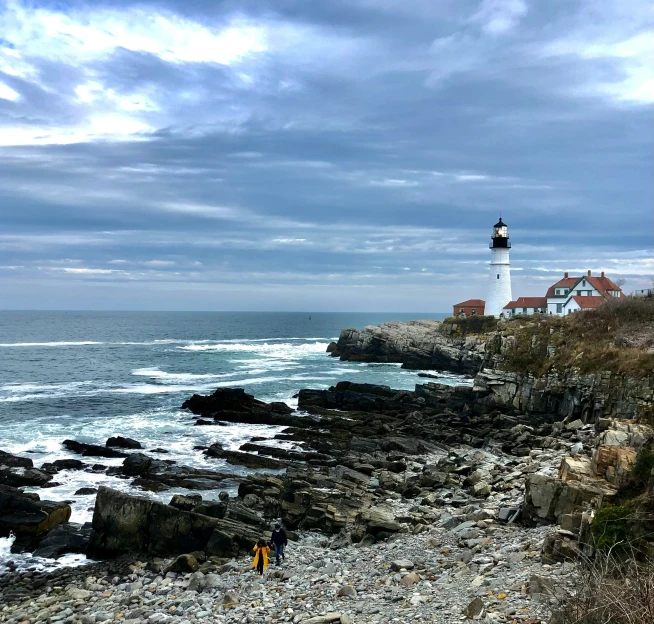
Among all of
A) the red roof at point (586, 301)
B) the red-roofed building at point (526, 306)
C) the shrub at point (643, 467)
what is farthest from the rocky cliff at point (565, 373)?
the red-roofed building at point (526, 306)

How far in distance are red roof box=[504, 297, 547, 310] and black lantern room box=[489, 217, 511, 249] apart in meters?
7.72

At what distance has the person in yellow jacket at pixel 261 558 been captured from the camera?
53.4 ft

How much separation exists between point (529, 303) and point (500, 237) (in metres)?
9.82

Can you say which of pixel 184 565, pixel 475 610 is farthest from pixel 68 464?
pixel 475 610

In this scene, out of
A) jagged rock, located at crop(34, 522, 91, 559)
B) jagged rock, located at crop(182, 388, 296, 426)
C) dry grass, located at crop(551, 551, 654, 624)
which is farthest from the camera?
jagged rock, located at crop(182, 388, 296, 426)

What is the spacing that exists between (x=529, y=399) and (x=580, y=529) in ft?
99.5

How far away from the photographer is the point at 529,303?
78000 millimetres

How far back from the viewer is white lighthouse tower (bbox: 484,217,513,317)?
77.5 meters

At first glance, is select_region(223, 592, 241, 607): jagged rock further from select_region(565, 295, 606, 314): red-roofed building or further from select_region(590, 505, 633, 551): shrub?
select_region(565, 295, 606, 314): red-roofed building

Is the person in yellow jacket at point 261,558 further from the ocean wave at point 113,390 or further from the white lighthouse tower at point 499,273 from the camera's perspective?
the white lighthouse tower at point 499,273

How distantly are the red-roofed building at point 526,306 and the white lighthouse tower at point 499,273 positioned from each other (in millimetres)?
899

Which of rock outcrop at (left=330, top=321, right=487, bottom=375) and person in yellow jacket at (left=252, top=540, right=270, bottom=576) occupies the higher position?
rock outcrop at (left=330, top=321, right=487, bottom=375)

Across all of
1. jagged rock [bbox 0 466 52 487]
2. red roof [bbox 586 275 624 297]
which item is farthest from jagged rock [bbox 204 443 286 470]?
red roof [bbox 586 275 624 297]

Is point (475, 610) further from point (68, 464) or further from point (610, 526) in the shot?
point (68, 464)
